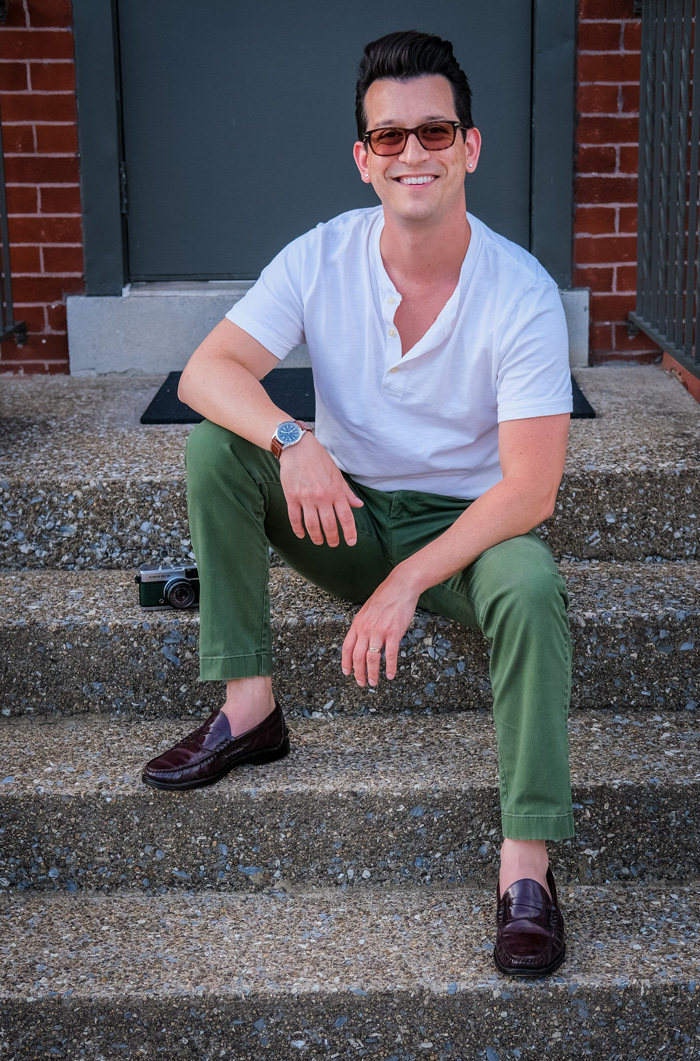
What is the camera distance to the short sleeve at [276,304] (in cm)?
211

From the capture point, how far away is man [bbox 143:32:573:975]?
1.75 m

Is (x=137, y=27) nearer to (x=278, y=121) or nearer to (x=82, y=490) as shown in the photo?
(x=278, y=121)

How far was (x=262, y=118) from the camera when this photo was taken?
359cm

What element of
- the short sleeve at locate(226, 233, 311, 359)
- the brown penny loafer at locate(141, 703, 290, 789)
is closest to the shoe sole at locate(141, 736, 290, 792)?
the brown penny loafer at locate(141, 703, 290, 789)

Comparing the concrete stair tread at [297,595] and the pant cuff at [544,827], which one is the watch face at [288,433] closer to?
the concrete stair tread at [297,595]

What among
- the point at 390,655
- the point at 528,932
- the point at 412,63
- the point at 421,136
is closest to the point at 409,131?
the point at 421,136

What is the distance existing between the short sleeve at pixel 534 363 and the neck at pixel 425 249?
0.18 m

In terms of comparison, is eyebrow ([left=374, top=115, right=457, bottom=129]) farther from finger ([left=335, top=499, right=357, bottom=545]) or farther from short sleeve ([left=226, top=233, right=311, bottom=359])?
finger ([left=335, top=499, right=357, bottom=545])

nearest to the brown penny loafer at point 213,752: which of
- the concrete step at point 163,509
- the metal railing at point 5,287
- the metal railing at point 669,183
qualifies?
the concrete step at point 163,509

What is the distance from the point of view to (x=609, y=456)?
2637 mm

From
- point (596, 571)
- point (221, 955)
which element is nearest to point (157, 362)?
point (596, 571)

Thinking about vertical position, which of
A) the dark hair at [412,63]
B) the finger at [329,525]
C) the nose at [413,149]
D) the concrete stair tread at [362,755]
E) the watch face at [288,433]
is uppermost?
the dark hair at [412,63]

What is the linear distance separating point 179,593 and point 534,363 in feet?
2.95

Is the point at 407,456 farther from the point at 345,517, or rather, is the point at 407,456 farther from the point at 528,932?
the point at 528,932
